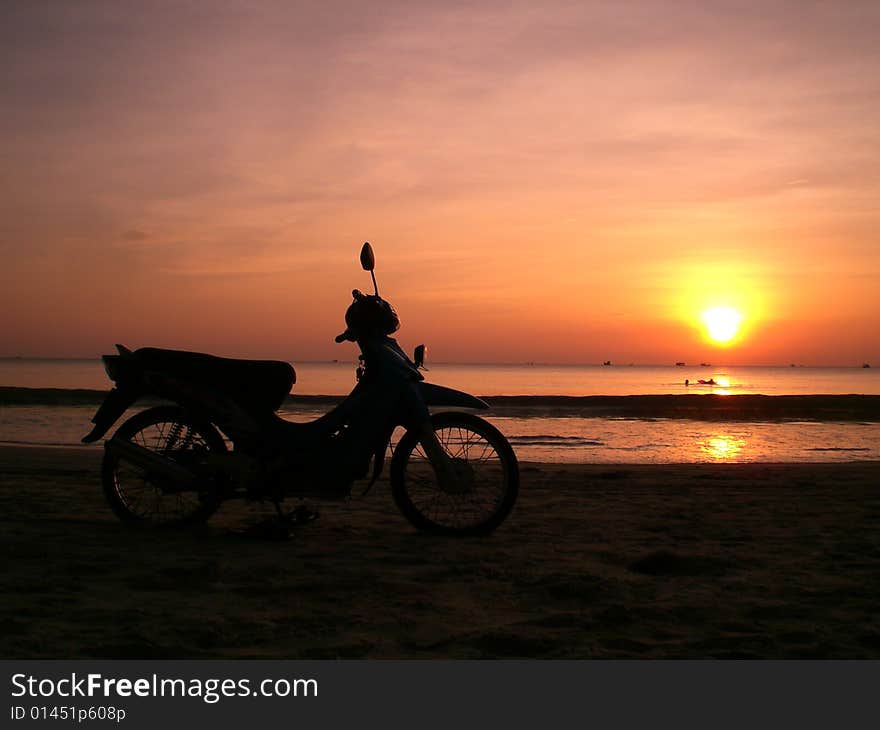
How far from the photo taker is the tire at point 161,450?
18.9 feet

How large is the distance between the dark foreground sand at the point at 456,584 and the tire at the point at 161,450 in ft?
0.61

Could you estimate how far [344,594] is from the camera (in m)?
4.05

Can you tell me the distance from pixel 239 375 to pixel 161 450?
2.52 ft

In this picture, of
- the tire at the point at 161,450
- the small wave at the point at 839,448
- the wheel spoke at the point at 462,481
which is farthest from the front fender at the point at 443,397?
the small wave at the point at 839,448

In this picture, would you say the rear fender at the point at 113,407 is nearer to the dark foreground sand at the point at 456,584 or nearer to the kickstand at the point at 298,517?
the dark foreground sand at the point at 456,584

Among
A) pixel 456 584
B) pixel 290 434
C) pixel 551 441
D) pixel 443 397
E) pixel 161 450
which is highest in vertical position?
pixel 443 397

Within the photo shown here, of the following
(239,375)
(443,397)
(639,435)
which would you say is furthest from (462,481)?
(639,435)

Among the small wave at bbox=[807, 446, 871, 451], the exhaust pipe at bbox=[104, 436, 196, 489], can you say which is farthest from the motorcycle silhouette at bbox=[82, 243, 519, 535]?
the small wave at bbox=[807, 446, 871, 451]

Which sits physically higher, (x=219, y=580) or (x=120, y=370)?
(x=120, y=370)

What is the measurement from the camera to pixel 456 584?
14.0 feet

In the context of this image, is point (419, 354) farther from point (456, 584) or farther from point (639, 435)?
point (639, 435)
